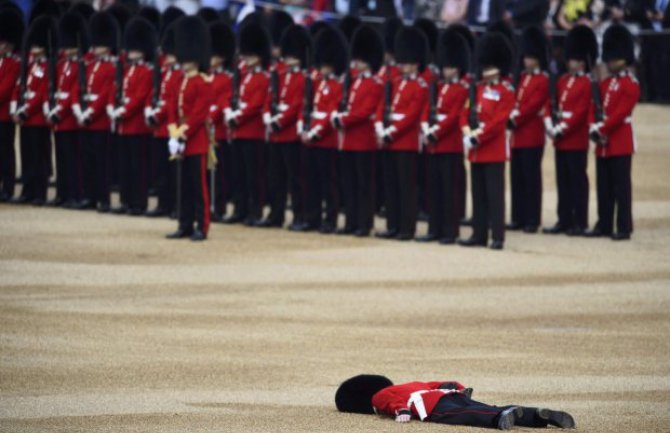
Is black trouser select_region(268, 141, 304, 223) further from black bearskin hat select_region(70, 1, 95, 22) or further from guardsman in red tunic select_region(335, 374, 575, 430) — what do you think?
guardsman in red tunic select_region(335, 374, 575, 430)

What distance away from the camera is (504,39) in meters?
15.6

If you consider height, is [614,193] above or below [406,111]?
below

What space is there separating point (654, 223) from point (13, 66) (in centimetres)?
644

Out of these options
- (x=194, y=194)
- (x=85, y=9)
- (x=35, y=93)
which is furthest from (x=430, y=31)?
(x=85, y=9)

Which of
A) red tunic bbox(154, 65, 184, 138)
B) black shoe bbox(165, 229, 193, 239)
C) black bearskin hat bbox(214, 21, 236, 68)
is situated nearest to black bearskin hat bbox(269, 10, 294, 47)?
black bearskin hat bbox(214, 21, 236, 68)

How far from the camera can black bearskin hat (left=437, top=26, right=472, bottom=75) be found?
Answer: 1586cm

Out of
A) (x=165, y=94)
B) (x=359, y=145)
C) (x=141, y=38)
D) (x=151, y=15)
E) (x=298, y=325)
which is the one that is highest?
(x=151, y=15)

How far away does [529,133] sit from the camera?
54.5 ft

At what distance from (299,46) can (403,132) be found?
1.65 meters

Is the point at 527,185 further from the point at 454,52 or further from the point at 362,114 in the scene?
the point at 362,114

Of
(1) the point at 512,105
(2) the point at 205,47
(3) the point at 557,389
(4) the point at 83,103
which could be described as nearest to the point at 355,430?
(3) the point at 557,389

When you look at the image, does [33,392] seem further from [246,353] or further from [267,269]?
[267,269]

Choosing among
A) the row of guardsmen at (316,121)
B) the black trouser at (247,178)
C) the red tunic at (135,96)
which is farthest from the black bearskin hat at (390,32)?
the red tunic at (135,96)

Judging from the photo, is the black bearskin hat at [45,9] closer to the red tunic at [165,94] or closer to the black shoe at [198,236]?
the red tunic at [165,94]
